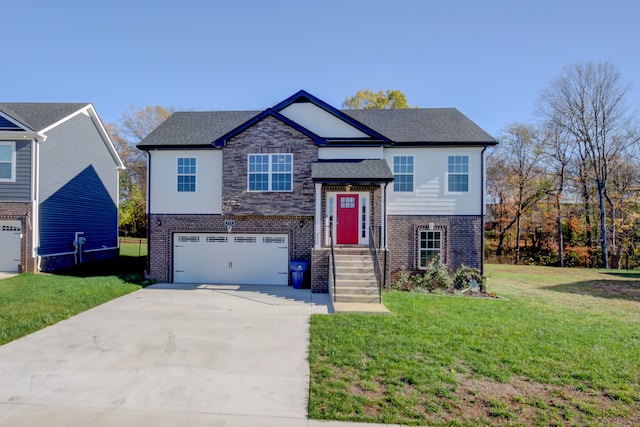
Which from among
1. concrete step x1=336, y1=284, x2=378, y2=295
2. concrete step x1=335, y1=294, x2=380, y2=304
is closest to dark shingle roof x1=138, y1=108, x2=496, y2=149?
concrete step x1=336, y1=284, x2=378, y2=295

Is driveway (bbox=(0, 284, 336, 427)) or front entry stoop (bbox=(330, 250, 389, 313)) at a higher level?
front entry stoop (bbox=(330, 250, 389, 313))

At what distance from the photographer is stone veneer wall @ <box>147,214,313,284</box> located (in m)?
12.4

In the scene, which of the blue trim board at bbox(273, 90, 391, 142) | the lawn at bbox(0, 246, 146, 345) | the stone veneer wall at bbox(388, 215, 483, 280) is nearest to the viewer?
the lawn at bbox(0, 246, 146, 345)

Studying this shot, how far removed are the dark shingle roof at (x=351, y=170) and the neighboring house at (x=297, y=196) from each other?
85mm

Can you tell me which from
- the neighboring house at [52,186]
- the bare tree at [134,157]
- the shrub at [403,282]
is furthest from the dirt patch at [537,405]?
the bare tree at [134,157]

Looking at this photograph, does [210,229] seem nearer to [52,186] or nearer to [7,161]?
[52,186]

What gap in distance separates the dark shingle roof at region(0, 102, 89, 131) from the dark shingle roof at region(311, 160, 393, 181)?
11872 millimetres

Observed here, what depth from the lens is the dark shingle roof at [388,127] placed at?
12648 millimetres

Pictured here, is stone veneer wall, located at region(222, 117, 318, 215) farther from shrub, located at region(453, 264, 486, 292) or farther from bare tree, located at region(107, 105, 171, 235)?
bare tree, located at region(107, 105, 171, 235)

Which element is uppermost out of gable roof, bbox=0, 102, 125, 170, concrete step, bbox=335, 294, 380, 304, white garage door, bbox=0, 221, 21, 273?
gable roof, bbox=0, 102, 125, 170

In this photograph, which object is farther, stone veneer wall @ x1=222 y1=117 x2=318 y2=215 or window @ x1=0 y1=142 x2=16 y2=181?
window @ x1=0 y1=142 x2=16 y2=181

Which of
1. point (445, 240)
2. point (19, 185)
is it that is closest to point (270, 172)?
point (445, 240)

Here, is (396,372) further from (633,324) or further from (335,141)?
(335,141)

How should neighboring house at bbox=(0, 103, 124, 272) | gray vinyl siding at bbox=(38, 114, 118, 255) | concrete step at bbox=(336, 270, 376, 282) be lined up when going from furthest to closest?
gray vinyl siding at bbox=(38, 114, 118, 255), neighboring house at bbox=(0, 103, 124, 272), concrete step at bbox=(336, 270, 376, 282)
